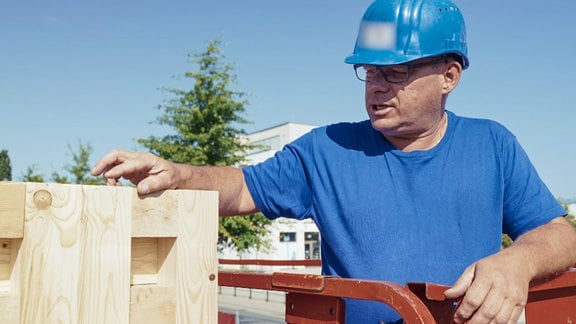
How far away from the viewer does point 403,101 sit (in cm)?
256

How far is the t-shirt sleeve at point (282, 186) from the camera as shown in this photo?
2650 millimetres

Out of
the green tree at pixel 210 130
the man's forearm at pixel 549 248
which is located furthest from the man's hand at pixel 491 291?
the green tree at pixel 210 130

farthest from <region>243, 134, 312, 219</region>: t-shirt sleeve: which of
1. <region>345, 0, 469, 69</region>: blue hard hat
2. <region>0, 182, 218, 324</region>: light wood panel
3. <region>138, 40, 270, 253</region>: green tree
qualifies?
<region>138, 40, 270, 253</region>: green tree

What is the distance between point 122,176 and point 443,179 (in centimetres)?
Answer: 118

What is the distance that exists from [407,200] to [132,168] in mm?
1013

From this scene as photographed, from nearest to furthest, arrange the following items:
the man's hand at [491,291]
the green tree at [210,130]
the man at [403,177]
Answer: the man's hand at [491,291]
the man at [403,177]
the green tree at [210,130]

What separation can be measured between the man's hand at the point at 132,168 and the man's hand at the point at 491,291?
3.04ft

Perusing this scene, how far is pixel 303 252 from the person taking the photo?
5097 centimetres

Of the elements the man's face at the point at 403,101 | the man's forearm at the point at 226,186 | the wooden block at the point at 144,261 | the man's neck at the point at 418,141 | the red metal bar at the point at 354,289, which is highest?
the man's face at the point at 403,101

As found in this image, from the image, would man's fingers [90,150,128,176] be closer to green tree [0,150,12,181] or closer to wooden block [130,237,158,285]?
wooden block [130,237,158,285]

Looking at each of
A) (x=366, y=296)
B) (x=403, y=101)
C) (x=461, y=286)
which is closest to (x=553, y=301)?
(x=461, y=286)

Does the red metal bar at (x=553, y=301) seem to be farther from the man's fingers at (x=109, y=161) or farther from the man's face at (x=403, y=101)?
the man's fingers at (x=109, y=161)

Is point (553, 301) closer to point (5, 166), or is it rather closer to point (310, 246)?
point (310, 246)

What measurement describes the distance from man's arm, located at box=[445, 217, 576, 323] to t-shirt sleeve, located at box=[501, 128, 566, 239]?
0.41 meters
